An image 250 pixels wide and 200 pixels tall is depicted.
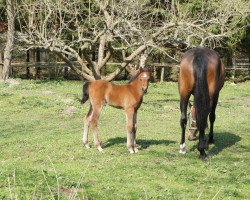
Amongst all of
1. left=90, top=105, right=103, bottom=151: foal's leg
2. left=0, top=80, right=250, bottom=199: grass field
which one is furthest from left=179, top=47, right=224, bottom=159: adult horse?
left=90, top=105, right=103, bottom=151: foal's leg

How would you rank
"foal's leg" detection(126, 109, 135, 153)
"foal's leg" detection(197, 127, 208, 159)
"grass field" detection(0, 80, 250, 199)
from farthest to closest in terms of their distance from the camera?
"foal's leg" detection(126, 109, 135, 153)
"foal's leg" detection(197, 127, 208, 159)
"grass field" detection(0, 80, 250, 199)

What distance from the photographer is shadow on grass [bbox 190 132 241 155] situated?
9296 millimetres

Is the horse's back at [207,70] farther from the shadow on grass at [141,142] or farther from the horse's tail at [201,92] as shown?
the shadow on grass at [141,142]

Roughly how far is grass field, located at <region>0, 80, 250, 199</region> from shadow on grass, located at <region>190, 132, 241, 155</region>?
21 millimetres

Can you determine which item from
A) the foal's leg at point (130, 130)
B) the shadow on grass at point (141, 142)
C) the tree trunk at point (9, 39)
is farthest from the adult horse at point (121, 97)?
the tree trunk at point (9, 39)

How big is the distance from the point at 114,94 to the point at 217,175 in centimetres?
266

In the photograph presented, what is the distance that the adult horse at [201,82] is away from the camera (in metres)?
8.29

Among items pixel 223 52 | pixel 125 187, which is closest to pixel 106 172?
pixel 125 187

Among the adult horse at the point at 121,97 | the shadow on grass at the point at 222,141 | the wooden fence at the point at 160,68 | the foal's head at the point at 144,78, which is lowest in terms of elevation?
the wooden fence at the point at 160,68

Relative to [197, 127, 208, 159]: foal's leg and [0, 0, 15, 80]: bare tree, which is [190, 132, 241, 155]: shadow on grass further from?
[0, 0, 15, 80]: bare tree

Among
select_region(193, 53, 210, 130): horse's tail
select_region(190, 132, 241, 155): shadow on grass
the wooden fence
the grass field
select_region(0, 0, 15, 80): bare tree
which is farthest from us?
the wooden fence

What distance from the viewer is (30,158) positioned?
8.32 metres

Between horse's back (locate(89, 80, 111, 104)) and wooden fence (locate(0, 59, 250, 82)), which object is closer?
horse's back (locate(89, 80, 111, 104))

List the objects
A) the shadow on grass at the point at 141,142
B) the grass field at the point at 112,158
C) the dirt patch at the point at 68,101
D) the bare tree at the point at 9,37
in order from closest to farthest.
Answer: the grass field at the point at 112,158 < the shadow on grass at the point at 141,142 < the dirt patch at the point at 68,101 < the bare tree at the point at 9,37
